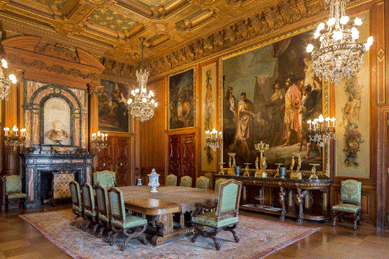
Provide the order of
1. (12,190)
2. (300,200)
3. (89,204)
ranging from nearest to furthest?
(89,204)
(300,200)
(12,190)

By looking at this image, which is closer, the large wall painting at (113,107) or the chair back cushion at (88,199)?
the chair back cushion at (88,199)

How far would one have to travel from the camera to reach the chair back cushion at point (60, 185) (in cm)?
892

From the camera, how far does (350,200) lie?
6121 millimetres

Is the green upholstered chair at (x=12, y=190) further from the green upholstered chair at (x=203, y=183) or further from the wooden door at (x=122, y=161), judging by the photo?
the green upholstered chair at (x=203, y=183)

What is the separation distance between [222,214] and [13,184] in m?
6.89

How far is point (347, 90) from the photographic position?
21.7 feet

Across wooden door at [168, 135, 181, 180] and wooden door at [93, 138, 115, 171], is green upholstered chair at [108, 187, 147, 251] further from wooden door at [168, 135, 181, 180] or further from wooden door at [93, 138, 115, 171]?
wooden door at [93, 138, 115, 171]

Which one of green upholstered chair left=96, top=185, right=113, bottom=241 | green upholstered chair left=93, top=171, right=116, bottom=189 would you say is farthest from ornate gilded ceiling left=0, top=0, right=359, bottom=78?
green upholstered chair left=96, top=185, right=113, bottom=241

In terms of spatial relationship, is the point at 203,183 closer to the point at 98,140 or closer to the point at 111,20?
the point at 98,140

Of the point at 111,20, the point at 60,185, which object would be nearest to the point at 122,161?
the point at 60,185

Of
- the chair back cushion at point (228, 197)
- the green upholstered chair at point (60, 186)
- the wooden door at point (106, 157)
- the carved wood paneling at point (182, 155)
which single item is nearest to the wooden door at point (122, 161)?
the wooden door at point (106, 157)

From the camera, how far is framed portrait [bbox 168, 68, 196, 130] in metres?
10.5

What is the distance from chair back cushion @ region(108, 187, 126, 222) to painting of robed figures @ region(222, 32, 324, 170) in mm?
4731

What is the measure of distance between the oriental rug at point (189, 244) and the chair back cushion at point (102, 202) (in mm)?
489
